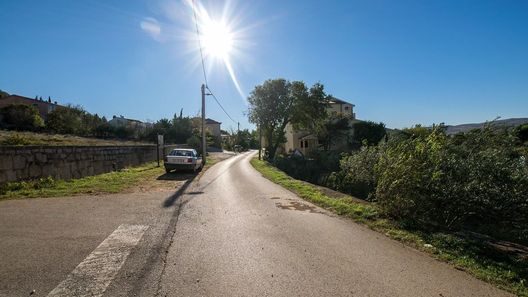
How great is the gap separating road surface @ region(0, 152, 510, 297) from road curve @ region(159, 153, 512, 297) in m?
0.02

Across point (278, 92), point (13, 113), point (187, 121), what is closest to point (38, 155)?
point (13, 113)

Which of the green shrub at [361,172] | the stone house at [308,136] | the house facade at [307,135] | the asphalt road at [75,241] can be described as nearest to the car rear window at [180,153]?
the green shrub at [361,172]

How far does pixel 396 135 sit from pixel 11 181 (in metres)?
12.5

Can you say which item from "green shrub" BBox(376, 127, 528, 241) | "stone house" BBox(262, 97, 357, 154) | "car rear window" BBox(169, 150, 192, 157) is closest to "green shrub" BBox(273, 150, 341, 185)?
"car rear window" BBox(169, 150, 192, 157)

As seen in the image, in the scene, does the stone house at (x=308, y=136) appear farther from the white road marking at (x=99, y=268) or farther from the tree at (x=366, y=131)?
the white road marking at (x=99, y=268)

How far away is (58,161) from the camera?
537 inches

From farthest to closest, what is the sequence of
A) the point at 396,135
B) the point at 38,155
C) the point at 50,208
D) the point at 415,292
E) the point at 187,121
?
1. the point at 187,121
2. the point at 38,155
3. the point at 396,135
4. the point at 50,208
5. the point at 415,292

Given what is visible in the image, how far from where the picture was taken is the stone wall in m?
11.4

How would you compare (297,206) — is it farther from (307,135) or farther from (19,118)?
(307,135)

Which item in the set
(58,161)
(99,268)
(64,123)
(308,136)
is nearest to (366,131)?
(308,136)

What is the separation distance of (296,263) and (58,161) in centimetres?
1223

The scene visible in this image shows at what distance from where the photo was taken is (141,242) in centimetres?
592

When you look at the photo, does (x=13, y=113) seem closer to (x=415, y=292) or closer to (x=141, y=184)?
(x=141, y=184)

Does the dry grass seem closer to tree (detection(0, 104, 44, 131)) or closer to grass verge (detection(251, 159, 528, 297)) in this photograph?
grass verge (detection(251, 159, 528, 297))
